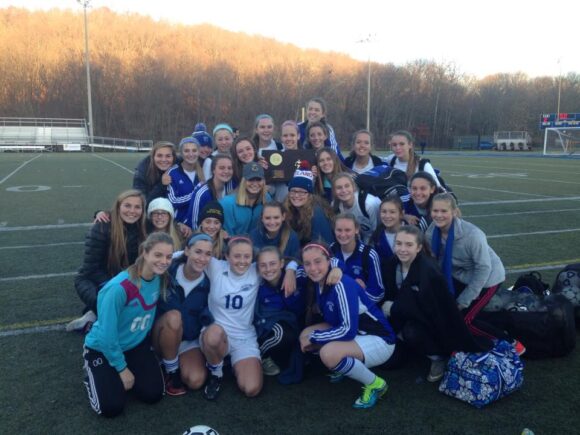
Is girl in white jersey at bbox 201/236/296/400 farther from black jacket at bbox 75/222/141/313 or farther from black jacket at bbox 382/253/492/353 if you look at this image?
black jacket at bbox 75/222/141/313

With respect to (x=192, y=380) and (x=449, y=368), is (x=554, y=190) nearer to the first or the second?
(x=449, y=368)

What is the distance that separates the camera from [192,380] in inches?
130

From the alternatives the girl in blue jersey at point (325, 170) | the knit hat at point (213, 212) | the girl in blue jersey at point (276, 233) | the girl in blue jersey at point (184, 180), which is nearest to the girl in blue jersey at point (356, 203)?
the girl in blue jersey at point (325, 170)

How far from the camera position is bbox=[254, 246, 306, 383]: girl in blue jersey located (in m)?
3.51

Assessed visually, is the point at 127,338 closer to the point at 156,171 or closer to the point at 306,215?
the point at 306,215

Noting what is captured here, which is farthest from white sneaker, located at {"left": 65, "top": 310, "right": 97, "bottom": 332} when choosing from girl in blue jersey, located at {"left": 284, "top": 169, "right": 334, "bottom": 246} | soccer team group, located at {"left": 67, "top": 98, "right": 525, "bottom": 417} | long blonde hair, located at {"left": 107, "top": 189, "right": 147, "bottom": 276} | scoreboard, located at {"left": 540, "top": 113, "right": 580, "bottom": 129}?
scoreboard, located at {"left": 540, "top": 113, "right": 580, "bottom": 129}

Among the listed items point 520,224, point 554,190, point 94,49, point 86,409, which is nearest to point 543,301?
point 86,409

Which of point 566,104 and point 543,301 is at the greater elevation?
point 566,104

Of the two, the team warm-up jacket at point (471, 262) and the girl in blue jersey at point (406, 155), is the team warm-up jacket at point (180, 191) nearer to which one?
the girl in blue jersey at point (406, 155)

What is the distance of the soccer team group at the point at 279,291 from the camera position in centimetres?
321

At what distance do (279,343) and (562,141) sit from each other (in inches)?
1498

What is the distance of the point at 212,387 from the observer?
3242mm

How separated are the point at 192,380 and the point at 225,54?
83971 mm

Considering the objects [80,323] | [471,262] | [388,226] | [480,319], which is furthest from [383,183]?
[80,323]
